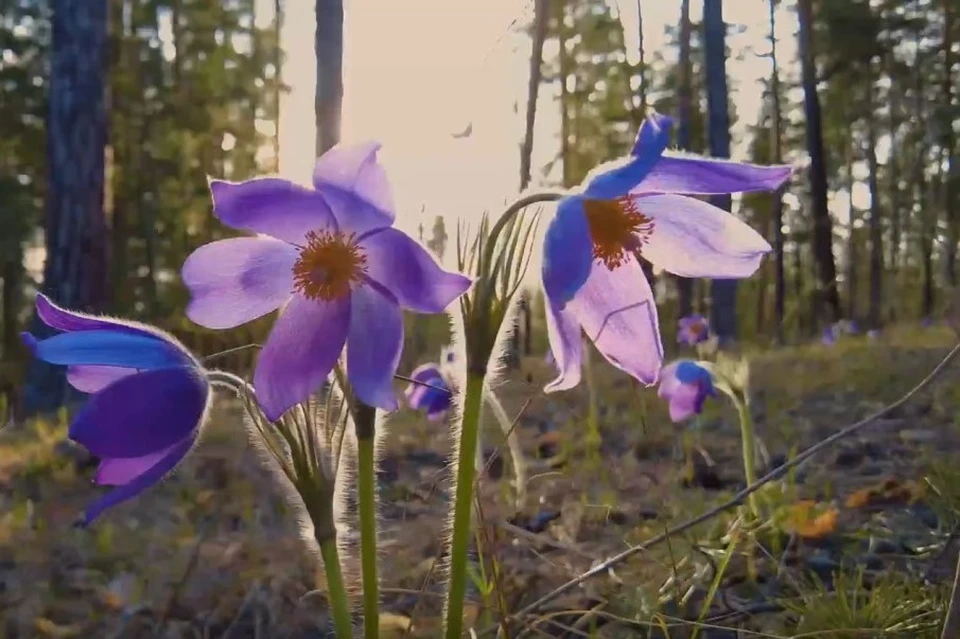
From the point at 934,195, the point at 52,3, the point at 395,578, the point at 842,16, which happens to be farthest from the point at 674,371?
the point at 934,195

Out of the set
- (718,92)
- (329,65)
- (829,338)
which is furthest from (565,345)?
(718,92)

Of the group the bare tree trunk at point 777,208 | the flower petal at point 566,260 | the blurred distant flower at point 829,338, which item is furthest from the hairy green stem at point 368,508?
Answer: the bare tree trunk at point 777,208

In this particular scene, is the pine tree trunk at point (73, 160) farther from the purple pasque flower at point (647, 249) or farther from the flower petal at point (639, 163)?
the flower petal at point (639, 163)

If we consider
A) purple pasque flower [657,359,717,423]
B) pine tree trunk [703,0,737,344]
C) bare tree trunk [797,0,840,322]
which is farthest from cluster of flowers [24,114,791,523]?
bare tree trunk [797,0,840,322]

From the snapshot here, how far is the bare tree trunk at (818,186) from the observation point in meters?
15.5

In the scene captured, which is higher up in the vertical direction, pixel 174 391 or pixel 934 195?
pixel 934 195

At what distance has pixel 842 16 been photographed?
63.7ft

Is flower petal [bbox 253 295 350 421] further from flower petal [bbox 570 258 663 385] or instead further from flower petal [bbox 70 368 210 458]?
flower petal [bbox 570 258 663 385]

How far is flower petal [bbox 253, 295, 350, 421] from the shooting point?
1044 millimetres

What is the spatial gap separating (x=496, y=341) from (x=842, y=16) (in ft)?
66.9

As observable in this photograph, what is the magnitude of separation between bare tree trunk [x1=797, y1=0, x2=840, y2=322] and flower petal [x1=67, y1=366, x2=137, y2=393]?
49.8 ft

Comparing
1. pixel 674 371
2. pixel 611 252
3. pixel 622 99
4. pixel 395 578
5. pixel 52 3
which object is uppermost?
pixel 622 99

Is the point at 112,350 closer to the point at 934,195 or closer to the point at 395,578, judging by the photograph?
the point at 395,578

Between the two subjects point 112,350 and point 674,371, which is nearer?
point 112,350
